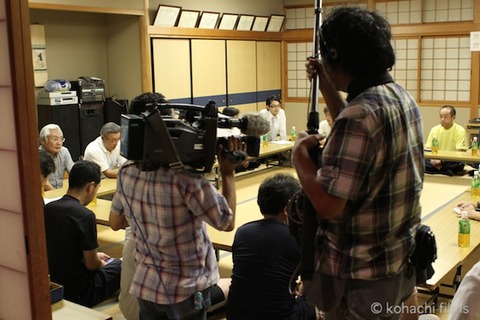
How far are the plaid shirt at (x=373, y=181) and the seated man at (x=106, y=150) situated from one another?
13.6ft

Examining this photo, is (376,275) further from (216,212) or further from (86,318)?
(86,318)

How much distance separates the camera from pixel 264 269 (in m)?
2.65

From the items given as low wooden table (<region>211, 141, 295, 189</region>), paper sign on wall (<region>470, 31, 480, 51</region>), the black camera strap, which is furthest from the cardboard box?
paper sign on wall (<region>470, 31, 480, 51</region>)

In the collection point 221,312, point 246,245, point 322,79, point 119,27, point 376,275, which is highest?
point 119,27

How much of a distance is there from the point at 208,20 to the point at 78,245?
602 centimetres

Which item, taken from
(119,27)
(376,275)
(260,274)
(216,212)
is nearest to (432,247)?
(376,275)

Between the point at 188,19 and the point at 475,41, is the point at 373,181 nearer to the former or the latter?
the point at 188,19

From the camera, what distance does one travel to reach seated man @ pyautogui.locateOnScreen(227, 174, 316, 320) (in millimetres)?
2656

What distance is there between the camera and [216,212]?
200 centimetres

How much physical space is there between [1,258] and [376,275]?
4.76 ft

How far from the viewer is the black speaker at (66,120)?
22.8 ft

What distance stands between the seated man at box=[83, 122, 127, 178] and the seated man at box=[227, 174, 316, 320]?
298 centimetres

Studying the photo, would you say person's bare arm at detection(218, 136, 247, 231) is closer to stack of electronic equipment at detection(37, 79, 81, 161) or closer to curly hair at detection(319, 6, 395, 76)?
curly hair at detection(319, 6, 395, 76)

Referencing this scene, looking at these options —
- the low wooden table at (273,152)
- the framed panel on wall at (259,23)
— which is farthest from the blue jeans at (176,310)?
the framed panel on wall at (259,23)
